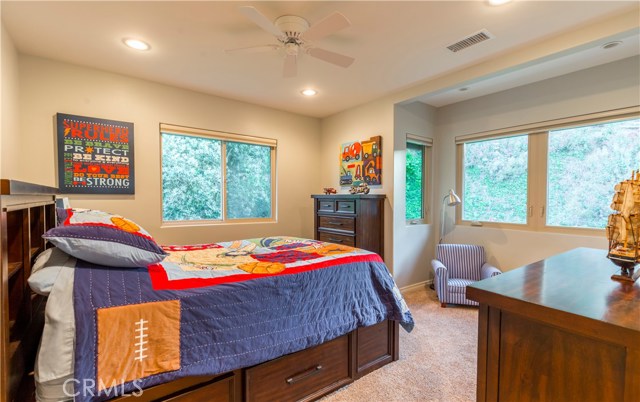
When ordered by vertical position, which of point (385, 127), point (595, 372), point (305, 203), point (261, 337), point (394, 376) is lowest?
point (394, 376)

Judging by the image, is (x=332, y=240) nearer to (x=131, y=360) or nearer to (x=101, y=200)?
(x=101, y=200)

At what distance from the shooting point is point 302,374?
68.1 inches

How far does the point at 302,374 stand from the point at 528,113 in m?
3.70

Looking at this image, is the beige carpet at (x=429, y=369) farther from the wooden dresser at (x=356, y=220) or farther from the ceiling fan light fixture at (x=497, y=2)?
the ceiling fan light fixture at (x=497, y=2)

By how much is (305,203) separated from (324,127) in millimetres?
1301

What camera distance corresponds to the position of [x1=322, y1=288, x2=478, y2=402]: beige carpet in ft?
6.10

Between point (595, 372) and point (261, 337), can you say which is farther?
point (261, 337)

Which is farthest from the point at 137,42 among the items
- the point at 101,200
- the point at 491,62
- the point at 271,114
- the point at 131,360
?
the point at 491,62

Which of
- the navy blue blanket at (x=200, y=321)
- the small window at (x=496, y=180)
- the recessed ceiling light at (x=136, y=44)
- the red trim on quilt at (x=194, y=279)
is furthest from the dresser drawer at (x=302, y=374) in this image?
the small window at (x=496, y=180)

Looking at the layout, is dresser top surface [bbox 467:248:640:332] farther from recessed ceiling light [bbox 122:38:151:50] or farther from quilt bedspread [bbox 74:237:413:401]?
recessed ceiling light [bbox 122:38:151:50]

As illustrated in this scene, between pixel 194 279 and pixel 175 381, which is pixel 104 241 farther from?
pixel 175 381

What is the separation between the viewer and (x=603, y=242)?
2.85m

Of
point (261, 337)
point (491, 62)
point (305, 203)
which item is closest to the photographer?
point (261, 337)

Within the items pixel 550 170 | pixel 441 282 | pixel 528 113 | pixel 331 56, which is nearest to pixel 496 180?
pixel 550 170
